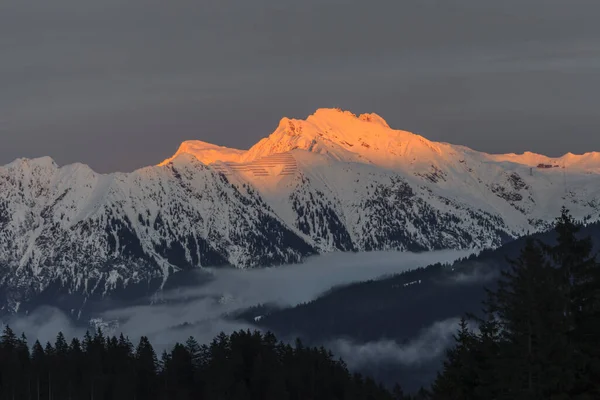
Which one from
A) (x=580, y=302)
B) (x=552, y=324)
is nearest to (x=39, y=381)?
(x=580, y=302)

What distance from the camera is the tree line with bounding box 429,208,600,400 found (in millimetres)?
80688

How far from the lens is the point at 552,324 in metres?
81.2

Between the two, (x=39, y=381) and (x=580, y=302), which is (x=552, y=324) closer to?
(x=580, y=302)

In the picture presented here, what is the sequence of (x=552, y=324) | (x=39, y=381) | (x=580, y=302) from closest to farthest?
(x=552, y=324) < (x=580, y=302) < (x=39, y=381)

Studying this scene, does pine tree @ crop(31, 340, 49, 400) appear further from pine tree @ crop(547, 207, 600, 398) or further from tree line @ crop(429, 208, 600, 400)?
pine tree @ crop(547, 207, 600, 398)

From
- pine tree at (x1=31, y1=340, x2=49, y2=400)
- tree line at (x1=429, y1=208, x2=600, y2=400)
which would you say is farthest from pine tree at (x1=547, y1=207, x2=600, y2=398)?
pine tree at (x1=31, y1=340, x2=49, y2=400)

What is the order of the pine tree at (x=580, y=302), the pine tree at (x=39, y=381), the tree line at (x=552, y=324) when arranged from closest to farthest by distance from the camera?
the tree line at (x=552, y=324)
the pine tree at (x=580, y=302)
the pine tree at (x=39, y=381)

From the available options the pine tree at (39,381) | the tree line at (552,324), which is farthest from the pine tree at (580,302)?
the pine tree at (39,381)

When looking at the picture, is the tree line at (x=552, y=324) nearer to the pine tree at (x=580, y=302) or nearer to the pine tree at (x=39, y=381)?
the pine tree at (x=580, y=302)

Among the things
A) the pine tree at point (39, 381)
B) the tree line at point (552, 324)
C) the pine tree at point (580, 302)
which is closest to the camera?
the tree line at point (552, 324)

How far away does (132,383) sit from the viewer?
19212 cm

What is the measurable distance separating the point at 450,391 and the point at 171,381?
343 ft

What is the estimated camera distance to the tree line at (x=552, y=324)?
80.7 metres

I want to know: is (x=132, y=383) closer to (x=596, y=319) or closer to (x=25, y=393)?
(x=25, y=393)
